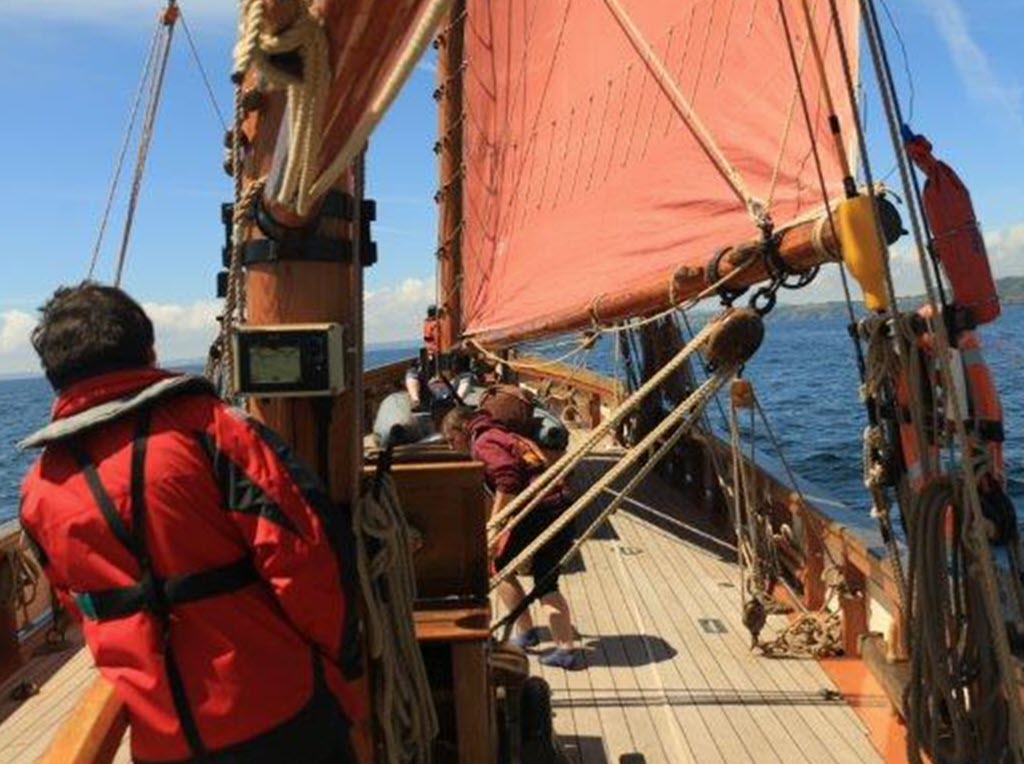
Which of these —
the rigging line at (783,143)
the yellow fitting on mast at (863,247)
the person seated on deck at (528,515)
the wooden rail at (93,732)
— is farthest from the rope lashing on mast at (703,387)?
the wooden rail at (93,732)

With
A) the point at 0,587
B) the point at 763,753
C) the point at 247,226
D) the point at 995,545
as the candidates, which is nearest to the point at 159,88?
the point at 0,587

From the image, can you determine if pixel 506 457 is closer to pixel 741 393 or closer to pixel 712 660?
pixel 741 393

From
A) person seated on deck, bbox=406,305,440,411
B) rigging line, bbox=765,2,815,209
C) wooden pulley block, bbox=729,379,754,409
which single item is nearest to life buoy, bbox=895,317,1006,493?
rigging line, bbox=765,2,815,209

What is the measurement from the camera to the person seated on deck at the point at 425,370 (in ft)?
28.2

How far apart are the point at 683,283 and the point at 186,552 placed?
9.30 feet

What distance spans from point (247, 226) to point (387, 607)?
87 centimetres

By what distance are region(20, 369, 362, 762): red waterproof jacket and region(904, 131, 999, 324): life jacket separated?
5.03 ft

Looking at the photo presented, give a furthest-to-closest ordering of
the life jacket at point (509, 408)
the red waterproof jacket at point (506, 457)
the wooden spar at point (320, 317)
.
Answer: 1. the life jacket at point (509, 408)
2. the red waterproof jacket at point (506, 457)
3. the wooden spar at point (320, 317)

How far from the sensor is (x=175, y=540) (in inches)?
65.3

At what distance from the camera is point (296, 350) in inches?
77.6

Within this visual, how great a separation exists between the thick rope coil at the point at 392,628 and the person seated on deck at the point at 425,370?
5.42m

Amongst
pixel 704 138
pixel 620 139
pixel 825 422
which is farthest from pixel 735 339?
pixel 825 422

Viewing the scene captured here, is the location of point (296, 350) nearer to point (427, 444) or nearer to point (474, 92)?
point (427, 444)

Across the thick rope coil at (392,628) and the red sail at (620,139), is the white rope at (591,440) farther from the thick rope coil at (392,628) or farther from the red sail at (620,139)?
the thick rope coil at (392,628)
